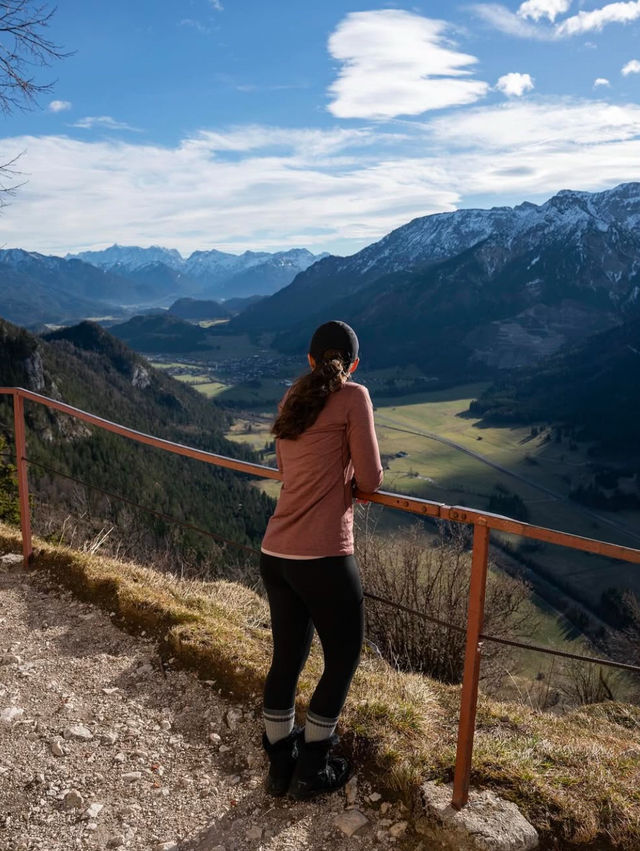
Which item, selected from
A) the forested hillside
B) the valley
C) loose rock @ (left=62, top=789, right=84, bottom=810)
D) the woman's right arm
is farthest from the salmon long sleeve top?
the valley

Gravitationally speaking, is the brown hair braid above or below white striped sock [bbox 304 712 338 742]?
above

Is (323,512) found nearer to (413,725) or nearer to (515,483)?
(413,725)

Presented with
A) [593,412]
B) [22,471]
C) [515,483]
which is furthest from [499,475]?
[22,471]

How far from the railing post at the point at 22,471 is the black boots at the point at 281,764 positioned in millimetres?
3649

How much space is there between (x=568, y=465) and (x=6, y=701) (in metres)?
140

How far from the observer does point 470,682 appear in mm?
3100

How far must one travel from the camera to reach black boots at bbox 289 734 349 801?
10.6 feet

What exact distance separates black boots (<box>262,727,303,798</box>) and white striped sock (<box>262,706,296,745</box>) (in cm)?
4

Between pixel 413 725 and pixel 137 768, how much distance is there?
1689mm

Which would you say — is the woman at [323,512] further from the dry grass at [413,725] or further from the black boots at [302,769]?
the dry grass at [413,725]

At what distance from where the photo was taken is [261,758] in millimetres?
3674

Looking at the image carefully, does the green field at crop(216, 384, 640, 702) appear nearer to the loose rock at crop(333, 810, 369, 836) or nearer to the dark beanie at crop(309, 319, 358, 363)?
the loose rock at crop(333, 810, 369, 836)

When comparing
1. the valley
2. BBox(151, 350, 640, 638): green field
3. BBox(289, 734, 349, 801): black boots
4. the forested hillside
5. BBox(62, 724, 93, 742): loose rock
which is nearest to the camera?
BBox(289, 734, 349, 801): black boots

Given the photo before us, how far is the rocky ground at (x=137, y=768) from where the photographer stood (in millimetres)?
3098
